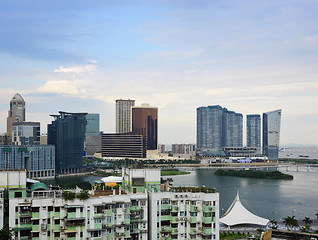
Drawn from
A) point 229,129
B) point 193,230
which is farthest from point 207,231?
point 229,129

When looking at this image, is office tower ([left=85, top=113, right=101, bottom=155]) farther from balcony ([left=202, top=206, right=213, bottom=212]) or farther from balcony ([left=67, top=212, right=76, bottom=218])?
balcony ([left=67, top=212, right=76, bottom=218])

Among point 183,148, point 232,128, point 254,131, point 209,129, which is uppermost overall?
point 232,128

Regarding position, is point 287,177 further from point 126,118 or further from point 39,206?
point 126,118

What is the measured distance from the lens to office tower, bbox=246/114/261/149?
14625 centimetres

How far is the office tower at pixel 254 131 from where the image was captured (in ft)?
480

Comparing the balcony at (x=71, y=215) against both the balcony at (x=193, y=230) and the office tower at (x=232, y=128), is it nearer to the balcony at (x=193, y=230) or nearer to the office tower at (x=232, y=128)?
the balcony at (x=193, y=230)

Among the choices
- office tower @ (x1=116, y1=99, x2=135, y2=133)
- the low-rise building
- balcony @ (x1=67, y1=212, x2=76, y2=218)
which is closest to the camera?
balcony @ (x1=67, y1=212, x2=76, y2=218)

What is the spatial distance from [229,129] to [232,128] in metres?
1.62

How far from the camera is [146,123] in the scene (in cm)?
14175

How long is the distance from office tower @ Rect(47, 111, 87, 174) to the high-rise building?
209 feet

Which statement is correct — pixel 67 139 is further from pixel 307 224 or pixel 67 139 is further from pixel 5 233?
pixel 5 233

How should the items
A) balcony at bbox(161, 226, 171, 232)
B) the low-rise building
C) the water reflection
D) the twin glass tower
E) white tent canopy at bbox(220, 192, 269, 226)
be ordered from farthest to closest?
the twin glass tower < the low-rise building < the water reflection < white tent canopy at bbox(220, 192, 269, 226) < balcony at bbox(161, 226, 171, 232)

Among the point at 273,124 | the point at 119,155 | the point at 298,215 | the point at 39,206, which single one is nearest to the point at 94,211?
the point at 39,206

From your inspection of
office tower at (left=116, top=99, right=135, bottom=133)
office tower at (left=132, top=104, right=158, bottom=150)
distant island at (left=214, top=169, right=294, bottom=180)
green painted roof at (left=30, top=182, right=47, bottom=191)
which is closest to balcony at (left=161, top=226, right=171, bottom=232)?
green painted roof at (left=30, top=182, right=47, bottom=191)
